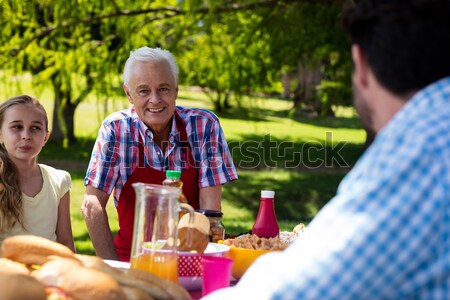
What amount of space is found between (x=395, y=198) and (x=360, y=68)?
32cm

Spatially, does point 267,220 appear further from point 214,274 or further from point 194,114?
point 194,114

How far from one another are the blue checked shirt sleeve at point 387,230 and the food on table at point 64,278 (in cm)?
51

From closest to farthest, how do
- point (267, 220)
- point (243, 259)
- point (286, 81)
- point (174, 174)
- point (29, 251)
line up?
point (29, 251) < point (243, 259) < point (174, 174) < point (267, 220) < point (286, 81)

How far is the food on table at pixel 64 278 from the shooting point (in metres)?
1.50

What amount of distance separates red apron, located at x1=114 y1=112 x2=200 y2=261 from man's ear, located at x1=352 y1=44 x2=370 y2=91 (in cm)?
197

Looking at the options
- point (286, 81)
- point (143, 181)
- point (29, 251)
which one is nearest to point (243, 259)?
point (29, 251)

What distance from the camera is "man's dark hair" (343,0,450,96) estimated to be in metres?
1.29

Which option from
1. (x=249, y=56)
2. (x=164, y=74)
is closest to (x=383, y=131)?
(x=164, y=74)

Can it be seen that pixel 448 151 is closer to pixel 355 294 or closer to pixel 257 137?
pixel 355 294

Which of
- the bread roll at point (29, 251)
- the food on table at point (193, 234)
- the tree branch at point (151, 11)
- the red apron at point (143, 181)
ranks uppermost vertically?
the tree branch at point (151, 11)

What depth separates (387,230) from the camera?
1.17 m

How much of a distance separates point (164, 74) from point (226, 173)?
0.60 meters

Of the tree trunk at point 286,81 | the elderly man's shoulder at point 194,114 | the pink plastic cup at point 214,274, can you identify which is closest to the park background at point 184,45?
the tree trunk at point 286,81

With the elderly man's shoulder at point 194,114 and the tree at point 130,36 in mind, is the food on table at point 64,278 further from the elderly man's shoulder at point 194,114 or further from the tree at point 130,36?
the tree at point 130,36
